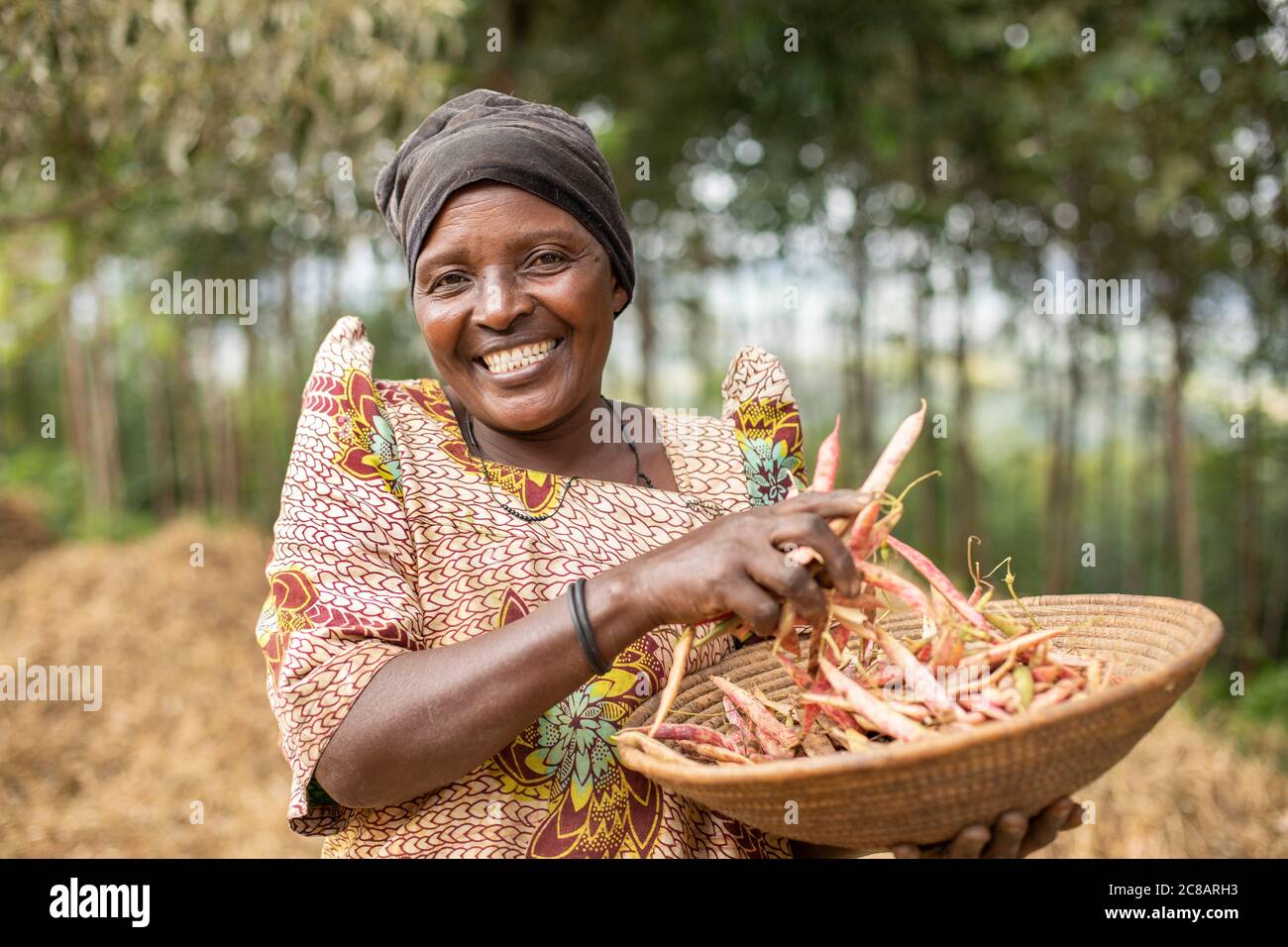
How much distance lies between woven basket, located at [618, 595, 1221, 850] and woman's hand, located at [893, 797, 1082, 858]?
0.5 inches

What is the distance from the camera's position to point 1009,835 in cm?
123

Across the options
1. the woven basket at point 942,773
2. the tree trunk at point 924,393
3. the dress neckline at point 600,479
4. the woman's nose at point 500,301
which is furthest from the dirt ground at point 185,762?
the woman's nose at point 500,301

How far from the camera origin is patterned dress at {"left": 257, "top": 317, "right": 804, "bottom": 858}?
4.40 feet

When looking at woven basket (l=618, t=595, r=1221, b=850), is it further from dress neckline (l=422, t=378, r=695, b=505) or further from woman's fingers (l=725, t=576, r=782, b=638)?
dress neckline (l=422, t=378, r=695, b=505)

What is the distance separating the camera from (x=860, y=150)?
7.14 metres

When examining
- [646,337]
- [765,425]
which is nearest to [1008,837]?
[765,425]

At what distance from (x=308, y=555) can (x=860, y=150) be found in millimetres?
6405

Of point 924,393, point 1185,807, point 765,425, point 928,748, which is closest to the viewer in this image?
point 928,748

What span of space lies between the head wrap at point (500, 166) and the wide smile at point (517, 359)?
6.8 inches

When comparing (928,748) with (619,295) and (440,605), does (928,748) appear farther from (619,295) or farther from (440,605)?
(619,295)

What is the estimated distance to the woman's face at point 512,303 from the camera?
152 centimetres

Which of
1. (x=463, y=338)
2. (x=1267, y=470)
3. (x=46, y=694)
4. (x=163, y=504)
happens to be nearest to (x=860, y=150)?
(x=1267, y=470)

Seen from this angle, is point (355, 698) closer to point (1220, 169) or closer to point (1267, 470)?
point (1220, 169)

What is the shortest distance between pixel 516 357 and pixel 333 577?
411 mm
